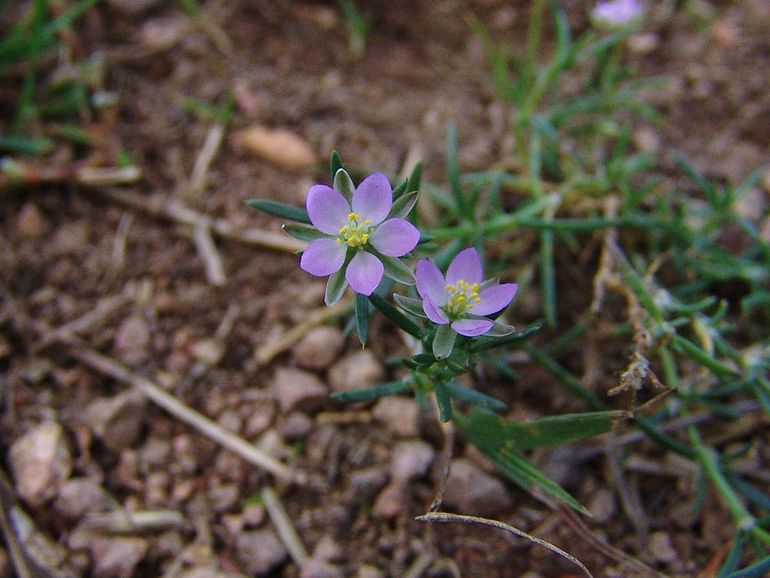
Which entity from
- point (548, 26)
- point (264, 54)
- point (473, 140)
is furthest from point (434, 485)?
point (548, 26)

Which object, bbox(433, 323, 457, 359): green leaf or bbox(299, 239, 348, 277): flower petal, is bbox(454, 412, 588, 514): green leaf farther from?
bbox(299, 239, 348, 277): flower petal

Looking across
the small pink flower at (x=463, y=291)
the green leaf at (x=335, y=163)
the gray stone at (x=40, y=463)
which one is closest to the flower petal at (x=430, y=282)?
the small pink flower at (x=463, y=291)

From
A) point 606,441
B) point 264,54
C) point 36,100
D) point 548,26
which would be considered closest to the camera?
point 606,441

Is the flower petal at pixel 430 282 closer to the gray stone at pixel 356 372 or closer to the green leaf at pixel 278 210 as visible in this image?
the green leaf at pixel 278 210

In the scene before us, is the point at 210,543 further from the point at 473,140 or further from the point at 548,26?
the point at 548,26

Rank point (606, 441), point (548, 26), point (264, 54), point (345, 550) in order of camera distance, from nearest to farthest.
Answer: point (345, 550), point (606, 441), point (264, 54), point (548, 26)

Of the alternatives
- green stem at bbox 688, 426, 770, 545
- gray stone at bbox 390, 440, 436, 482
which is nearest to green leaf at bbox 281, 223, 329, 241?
gray stone at bbox 390, 440, 436, 482

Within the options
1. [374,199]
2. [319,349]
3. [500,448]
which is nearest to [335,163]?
[374,199]

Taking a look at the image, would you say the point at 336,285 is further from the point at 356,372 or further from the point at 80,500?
the point at 80,500
